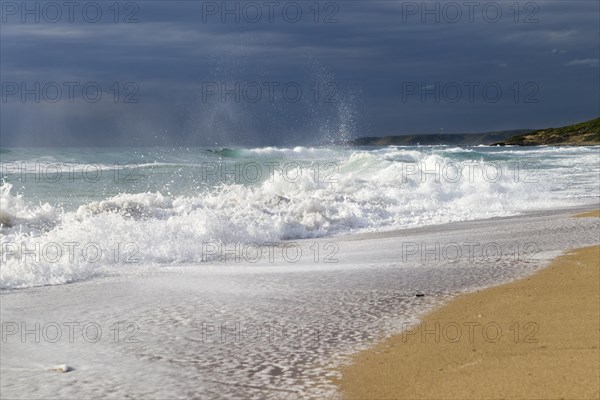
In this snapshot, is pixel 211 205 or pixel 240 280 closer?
pixel 240 280

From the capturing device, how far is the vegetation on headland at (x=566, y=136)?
368ft

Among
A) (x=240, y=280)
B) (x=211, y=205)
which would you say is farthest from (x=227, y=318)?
(x=211, y=205)

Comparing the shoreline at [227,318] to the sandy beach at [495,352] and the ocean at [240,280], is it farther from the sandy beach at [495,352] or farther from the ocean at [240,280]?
the sandy beach at [495,352]

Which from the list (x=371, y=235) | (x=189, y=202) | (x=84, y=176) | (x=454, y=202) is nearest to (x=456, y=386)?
(x=371, y=235)

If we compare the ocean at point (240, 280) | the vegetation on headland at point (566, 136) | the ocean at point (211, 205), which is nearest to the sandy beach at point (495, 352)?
the ocean at point (240, 280)

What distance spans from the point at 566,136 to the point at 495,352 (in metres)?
124

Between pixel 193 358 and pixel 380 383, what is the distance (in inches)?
57.6

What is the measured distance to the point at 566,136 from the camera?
121m

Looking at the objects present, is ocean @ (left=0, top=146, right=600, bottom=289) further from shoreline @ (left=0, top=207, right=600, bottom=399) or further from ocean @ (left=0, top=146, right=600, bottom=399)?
shoreline @ (left=0, top=207, right=600, bottom=399)

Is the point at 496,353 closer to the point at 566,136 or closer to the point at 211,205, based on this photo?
the point at 211,205

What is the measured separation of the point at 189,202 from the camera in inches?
738

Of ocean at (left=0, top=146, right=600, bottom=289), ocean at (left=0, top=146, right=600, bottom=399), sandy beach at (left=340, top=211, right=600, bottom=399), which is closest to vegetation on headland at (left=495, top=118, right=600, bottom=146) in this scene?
ocean at (left=0, top=146, right=600, bottom=289)

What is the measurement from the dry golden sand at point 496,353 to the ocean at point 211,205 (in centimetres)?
479

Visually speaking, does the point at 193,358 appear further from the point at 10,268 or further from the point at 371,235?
the point at 371,235
